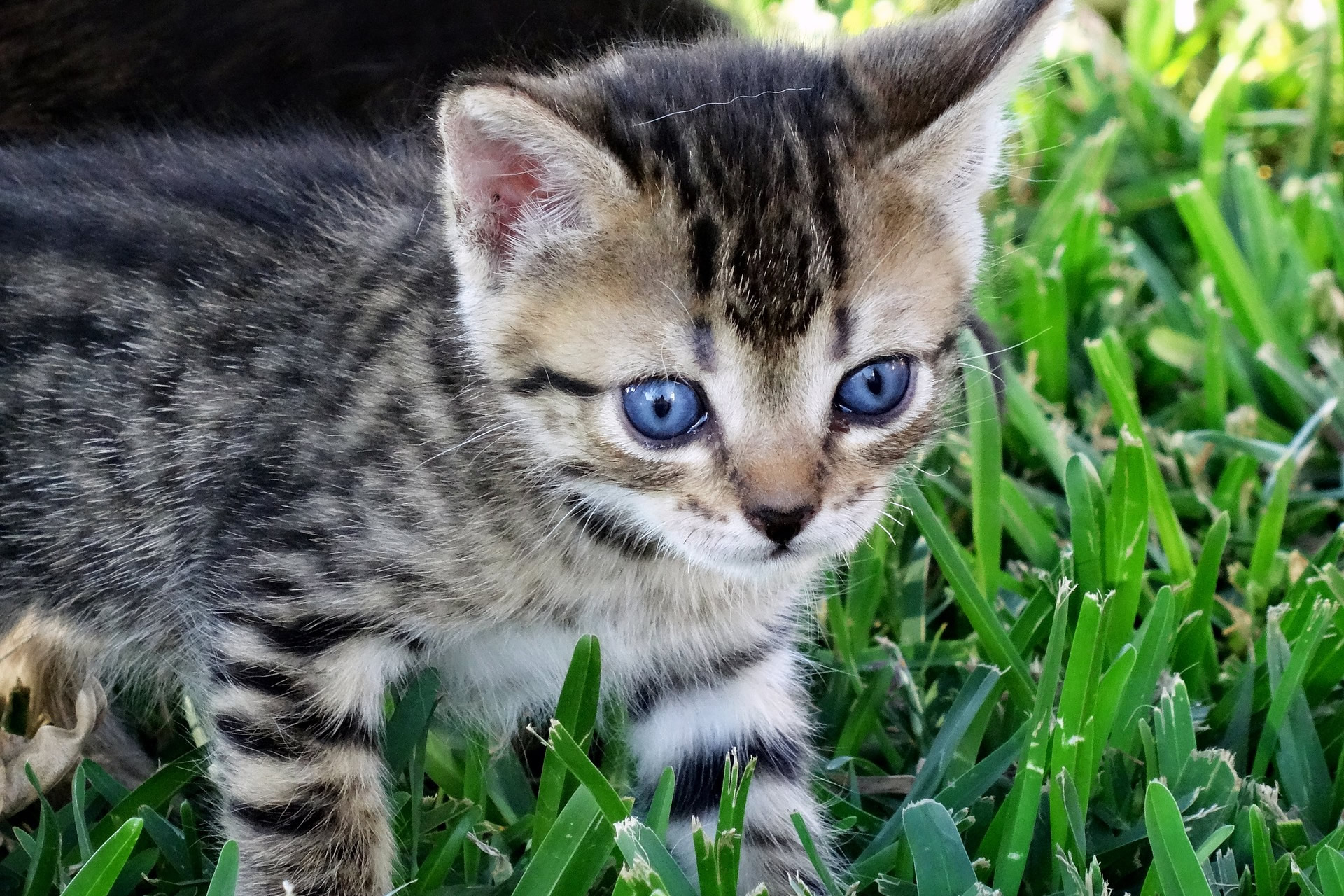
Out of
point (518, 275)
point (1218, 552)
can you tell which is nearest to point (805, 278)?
point (518, 275)

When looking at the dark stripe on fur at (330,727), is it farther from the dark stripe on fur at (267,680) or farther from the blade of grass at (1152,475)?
the blade of grass at (1152,475)

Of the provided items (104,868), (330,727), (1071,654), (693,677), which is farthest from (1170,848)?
(104,868)

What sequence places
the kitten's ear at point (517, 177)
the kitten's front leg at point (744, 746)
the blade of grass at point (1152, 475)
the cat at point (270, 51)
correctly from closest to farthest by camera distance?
the kitten's ear at point (517, 177) < the kitten's front leg at point (744, 746) < the blade of grass at point (1152, 475) < the cat at point (270, 51)

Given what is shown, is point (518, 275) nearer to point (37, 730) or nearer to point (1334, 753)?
point (37, 730)

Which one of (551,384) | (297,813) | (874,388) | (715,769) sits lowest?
(715,769)

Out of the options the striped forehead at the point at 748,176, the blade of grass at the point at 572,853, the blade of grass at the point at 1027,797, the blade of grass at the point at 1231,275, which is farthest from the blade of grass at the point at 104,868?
the blade of grass at the point at 1231,275

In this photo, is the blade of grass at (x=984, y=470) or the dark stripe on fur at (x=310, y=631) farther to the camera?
the blade of grass at (x=984, y=470)

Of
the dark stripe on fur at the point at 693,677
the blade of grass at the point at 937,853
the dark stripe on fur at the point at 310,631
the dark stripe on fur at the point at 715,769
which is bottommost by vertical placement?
the dark stripe on fur at the point at 715,769

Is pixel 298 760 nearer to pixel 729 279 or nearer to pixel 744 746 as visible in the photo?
pixel 744 746
